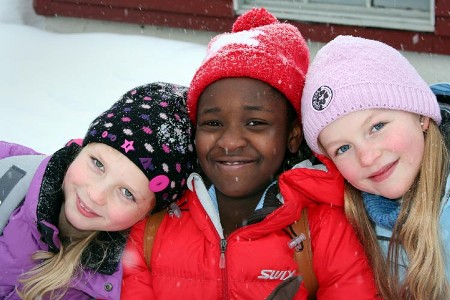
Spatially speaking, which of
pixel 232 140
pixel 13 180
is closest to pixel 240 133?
pixel 232 140

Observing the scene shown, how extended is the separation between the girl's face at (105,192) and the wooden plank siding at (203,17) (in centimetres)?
375

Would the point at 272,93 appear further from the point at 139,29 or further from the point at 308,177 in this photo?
the point at 139,29

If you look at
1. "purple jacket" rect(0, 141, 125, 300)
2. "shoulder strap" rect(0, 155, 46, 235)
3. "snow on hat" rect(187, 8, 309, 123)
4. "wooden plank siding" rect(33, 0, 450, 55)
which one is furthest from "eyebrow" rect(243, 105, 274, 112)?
"wooden plank siding" rect(33, 0, 450, 55)

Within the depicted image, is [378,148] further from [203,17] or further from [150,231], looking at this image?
[203,17]

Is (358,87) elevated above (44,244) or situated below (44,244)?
above

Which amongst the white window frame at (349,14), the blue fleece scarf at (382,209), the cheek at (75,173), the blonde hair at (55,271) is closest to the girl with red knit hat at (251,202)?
the blue fleece scarf at (382,209)

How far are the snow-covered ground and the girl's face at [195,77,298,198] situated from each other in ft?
7.54

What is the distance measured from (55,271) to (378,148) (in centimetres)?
146

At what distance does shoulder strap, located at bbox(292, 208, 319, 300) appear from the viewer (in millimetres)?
2857

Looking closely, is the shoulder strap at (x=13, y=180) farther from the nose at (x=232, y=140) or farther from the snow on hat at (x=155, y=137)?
the nose at (x=232, y=140)

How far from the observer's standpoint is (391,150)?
8.63 ft

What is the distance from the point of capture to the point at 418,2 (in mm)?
5910

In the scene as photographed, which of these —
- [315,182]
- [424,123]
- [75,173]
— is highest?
[424,123]

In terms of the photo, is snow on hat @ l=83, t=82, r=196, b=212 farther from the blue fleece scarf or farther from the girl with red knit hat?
the blue fleece scarf
